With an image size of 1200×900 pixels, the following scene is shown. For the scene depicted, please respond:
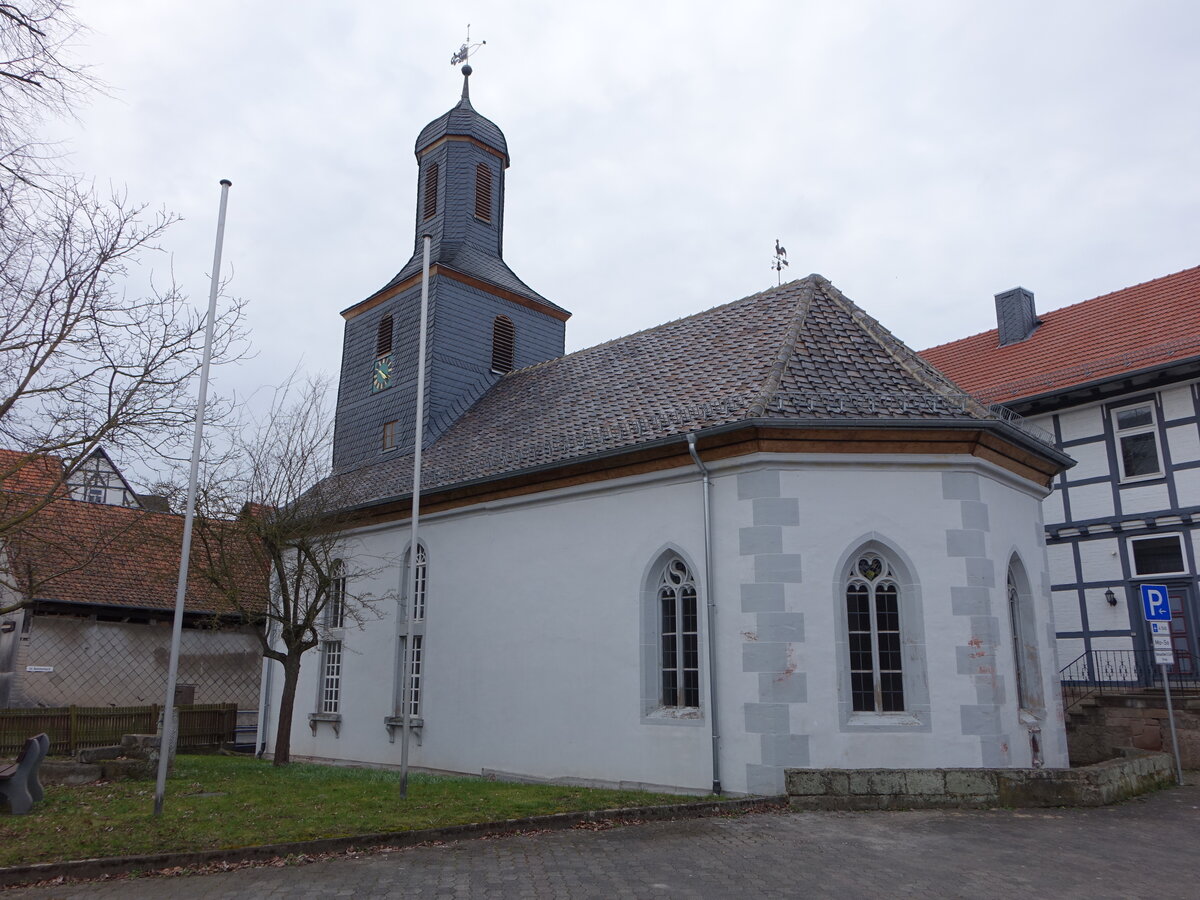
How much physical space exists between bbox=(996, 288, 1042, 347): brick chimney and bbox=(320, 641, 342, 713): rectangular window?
18949mm

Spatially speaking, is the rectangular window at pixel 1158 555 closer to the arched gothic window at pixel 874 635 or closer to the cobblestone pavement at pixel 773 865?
the arched gothic window at pixel 874 635

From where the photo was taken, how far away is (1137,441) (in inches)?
770

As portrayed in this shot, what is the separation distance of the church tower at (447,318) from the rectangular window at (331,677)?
4.50 metres

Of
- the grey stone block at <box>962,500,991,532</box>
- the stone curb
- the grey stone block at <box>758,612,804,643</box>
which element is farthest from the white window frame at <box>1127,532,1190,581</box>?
the stone curb

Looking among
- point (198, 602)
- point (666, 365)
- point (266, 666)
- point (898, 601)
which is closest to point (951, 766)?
point (898, 601)

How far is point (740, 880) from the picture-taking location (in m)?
7.39

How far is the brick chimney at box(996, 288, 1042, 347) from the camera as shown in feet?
82.2

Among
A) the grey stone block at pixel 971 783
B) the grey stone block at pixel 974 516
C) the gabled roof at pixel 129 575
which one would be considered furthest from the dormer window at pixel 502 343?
the grey stone block at pixel 971 783

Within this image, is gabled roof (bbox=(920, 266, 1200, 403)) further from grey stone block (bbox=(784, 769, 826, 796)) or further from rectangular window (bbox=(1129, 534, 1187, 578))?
grey stone block (bbox=(784, 769, 826, 796))

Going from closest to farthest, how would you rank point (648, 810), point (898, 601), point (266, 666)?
point (648, 810)
point (898, 601)
point (266, 666)

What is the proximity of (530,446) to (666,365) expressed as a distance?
2889 millimetres

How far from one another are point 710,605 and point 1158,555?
1185cm

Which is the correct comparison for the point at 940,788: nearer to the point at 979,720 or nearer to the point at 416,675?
the point at 979,720

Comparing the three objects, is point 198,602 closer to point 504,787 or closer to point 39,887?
point 504,787
